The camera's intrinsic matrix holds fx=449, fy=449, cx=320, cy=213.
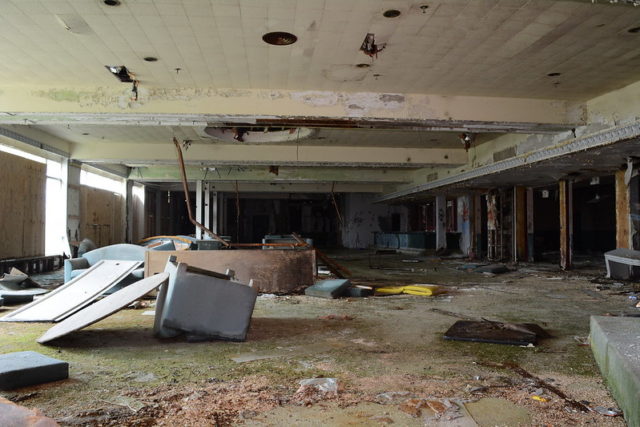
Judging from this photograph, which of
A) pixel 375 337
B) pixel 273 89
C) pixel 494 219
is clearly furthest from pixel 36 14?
pixel 494 219

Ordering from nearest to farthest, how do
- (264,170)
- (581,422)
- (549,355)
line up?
(581,422) < (549,355) < (264,170)

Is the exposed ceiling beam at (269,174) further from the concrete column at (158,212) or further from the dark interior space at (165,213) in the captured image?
the concrete column at (158,212)

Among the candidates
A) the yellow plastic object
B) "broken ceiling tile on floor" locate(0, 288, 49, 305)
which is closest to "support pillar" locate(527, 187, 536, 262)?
the yellow plastic object

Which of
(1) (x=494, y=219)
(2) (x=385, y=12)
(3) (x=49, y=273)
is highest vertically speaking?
(2) (x=385, y=12)

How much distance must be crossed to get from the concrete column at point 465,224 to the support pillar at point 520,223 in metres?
2.18

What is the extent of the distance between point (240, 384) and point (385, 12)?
139 inches

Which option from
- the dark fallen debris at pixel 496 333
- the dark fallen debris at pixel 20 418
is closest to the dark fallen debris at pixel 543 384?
the dark fallen debris at pixel 496 333

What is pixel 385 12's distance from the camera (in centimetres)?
431

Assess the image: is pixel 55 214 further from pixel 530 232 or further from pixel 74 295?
pixel 530 232

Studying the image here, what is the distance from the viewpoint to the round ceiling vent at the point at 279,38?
4867 mm

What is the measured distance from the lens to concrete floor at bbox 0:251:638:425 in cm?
245

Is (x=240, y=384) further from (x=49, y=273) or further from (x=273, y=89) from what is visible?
(x=49, y=273)

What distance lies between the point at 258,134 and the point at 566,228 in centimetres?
812

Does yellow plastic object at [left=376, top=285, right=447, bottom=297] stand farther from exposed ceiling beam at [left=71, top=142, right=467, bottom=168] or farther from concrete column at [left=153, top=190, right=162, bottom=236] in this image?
concrete column at [left=153, top=190, right=162, bottom=236]
